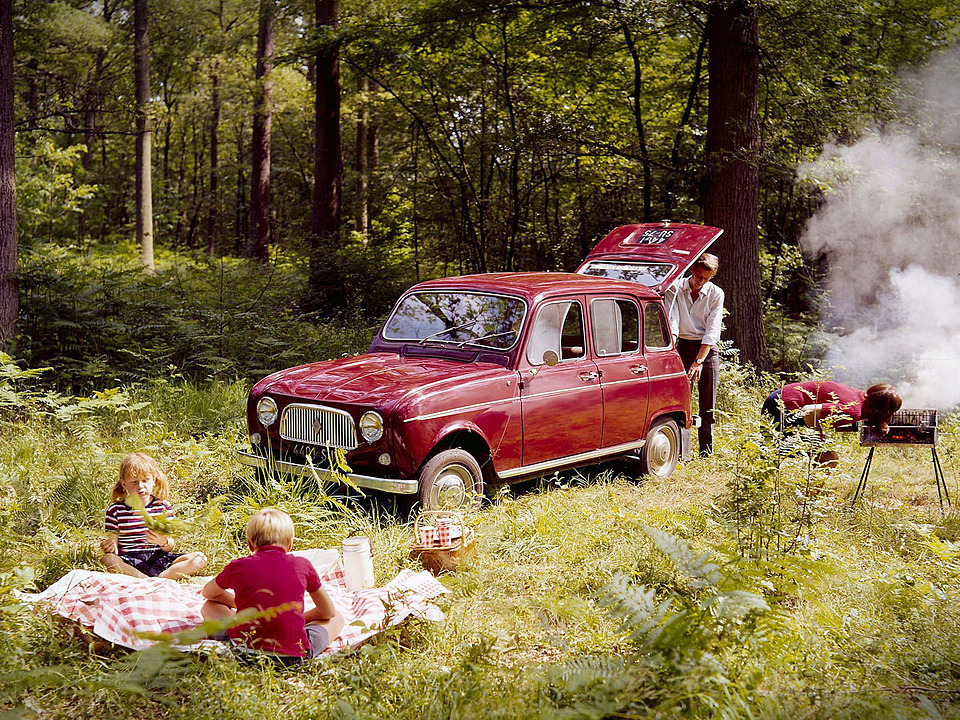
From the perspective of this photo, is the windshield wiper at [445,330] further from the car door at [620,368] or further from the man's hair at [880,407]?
the man's hair at [880,407]

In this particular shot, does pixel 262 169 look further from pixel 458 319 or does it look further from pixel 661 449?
pixel 661 449

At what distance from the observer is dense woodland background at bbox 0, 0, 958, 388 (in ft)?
41.0

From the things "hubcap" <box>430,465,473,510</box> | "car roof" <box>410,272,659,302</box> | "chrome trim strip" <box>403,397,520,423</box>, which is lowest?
"hubcap" <box>430,465,473,510</box>

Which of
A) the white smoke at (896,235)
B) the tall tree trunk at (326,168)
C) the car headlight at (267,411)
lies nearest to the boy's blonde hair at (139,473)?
the car headlight at (267,411)

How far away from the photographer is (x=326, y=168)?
55.0 feet

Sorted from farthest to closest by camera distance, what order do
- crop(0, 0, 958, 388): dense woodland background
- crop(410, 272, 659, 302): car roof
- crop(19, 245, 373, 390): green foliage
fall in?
crop(0, 0, 958, 388): dense woodland background < crop(19, 245, 373, 390): green foliage < crop(410, 272, 659, 302): car roof

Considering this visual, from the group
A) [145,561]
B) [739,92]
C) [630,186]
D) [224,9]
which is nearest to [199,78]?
[224,9]

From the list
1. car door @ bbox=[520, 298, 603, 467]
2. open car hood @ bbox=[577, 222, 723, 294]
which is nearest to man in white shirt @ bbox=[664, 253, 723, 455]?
open car hood @ bbox=[577, 222, 723, 294]

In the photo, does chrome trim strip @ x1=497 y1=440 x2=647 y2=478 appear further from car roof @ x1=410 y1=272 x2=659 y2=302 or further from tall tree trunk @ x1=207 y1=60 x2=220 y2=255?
tall tree trunk @ x1=207 y1=60 x2=220 y2=255

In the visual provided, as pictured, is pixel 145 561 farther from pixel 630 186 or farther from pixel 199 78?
pixel 199 78

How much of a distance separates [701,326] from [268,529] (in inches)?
235

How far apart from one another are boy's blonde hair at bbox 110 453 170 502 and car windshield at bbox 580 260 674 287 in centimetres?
535

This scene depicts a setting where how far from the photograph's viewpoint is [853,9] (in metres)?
12.2

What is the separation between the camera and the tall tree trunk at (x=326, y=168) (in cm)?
1602
